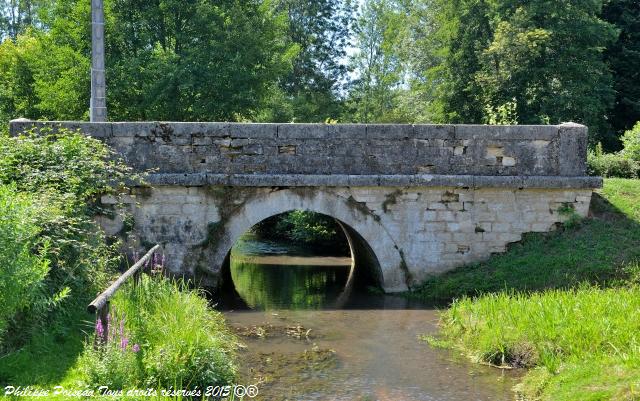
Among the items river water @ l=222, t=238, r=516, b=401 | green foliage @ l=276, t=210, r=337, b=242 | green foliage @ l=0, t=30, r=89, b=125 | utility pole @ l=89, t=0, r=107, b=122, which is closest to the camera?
river water @ l=222, t=238, r=516, b=401

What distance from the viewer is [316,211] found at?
986cm

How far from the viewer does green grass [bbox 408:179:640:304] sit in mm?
9305

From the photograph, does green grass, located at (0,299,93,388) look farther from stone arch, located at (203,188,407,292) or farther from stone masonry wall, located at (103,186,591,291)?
stone arch, located at (203,188,407,292)

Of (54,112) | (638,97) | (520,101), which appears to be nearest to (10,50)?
(54,112)

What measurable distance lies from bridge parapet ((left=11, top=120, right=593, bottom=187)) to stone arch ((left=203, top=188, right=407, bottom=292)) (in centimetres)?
33

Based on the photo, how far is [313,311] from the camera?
31.0 feet

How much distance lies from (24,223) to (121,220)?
13.8 ft

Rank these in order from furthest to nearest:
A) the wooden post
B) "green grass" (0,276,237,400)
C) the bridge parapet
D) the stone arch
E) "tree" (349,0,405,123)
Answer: "tree" (349,0,405,123)
the stone arch
the bridge parapet
"green grass" (0,276,237,400)
the wooden post

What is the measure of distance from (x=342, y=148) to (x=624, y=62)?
49.9 feet

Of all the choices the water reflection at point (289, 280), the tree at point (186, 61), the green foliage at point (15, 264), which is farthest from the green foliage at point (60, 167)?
the tree at point (186, 61)

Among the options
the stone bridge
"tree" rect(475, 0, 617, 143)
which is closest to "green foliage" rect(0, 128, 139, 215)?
the stone bridge

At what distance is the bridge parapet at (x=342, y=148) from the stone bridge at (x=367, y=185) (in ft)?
0.05

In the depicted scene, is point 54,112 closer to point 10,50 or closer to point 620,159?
point 10,50

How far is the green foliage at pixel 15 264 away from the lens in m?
5.03
